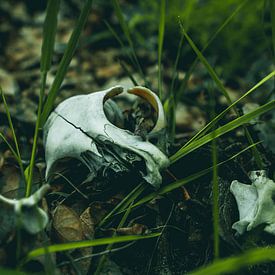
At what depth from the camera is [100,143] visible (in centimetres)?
118

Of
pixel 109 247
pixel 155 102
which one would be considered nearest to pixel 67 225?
pixel 109 247

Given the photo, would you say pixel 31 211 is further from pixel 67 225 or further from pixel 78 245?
pixel 67 225

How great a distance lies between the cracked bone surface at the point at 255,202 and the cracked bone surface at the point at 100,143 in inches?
8.0

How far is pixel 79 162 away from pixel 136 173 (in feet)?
0.65

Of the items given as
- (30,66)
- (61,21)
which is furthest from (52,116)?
(61,21)

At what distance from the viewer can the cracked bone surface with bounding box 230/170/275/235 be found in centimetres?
112

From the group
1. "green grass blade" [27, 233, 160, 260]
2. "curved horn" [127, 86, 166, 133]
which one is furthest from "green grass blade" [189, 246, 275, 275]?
"curved horn" [127, 86, 166, 133]

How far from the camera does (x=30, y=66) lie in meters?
2.47

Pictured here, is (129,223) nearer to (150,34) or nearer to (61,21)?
(150,34)

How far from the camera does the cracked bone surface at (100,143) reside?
1155 millimetres

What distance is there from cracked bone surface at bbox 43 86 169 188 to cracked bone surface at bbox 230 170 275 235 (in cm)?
20

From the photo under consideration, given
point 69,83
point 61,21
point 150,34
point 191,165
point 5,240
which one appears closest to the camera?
point 5,240

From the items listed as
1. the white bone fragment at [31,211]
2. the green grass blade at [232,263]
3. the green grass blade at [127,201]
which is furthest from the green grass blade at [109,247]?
the green grass blade at [232,263]

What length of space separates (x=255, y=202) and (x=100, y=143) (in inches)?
15.7
